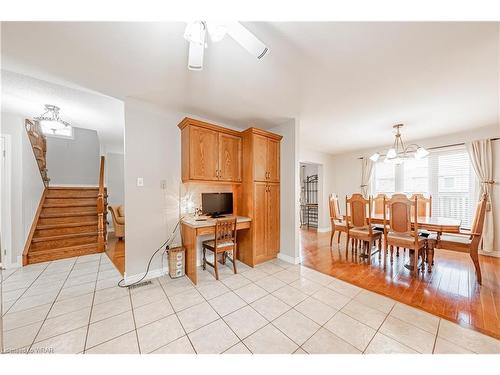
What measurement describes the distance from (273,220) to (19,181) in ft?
14.0

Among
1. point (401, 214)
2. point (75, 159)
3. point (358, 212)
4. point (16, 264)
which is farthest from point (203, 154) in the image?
point (75, 159)

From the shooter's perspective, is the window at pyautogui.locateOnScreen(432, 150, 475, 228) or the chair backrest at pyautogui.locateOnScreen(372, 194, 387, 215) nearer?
the window at pyautogui.locateOnScreen(432, 150, 475, 228)

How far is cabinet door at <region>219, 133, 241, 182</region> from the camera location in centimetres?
301

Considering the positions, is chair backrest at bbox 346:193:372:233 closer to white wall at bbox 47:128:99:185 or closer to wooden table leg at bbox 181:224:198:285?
wooden table leg at bbox 181:224:198:285

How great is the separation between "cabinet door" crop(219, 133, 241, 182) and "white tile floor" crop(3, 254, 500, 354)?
5.09 ft

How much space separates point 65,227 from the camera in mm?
3643

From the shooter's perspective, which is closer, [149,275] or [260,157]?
[149,275]

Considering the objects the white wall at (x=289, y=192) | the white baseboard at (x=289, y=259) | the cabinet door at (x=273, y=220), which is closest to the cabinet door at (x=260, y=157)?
the cabinet door at (x=273, y=220)

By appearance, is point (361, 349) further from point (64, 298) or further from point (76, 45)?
point (76, 45)

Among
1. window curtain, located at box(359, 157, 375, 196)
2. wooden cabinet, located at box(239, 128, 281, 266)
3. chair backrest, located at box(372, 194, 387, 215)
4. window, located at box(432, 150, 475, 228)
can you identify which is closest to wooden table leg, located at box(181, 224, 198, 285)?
wooden cabinet, located at box(239, 128, 281, 266)

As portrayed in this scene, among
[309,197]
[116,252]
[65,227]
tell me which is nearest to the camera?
[65,227]

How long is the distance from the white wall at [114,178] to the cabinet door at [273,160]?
16.9 feet

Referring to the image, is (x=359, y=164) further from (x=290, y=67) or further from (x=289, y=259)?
(x=290, y=67)
